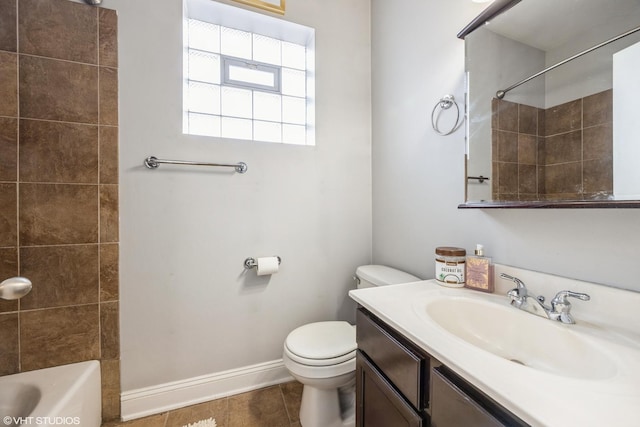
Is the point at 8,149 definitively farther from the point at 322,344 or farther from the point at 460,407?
the point at 460,407

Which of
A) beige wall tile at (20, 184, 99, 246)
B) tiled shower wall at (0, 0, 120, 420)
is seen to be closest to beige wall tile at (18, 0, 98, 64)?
tiled shower wall at (0, 0, 120, 420)

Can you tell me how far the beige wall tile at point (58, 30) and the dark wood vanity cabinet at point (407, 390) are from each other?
1817 mm

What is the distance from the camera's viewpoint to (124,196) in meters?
1.31

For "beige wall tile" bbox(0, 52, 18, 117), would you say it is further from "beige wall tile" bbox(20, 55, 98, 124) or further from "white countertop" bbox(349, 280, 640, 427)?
"white countertop" bbox(349, 280, 640, 427)

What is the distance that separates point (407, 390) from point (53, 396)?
1.41 m

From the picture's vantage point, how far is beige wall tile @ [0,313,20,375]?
1.15m

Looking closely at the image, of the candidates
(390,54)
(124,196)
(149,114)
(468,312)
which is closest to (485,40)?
(390,54)

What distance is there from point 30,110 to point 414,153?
1.92 meters

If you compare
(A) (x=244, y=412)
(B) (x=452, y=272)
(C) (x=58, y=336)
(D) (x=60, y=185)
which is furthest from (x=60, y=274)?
(B) (x=452, y=272)

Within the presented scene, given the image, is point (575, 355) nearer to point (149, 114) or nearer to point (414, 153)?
point (414, 153)

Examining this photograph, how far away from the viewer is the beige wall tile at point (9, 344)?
115 cm

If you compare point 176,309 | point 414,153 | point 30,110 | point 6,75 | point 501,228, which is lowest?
point 176,309

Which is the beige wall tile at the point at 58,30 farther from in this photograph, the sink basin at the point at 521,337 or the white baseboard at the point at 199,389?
the sink basin at the point at 521,337

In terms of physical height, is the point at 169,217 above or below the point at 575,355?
above
